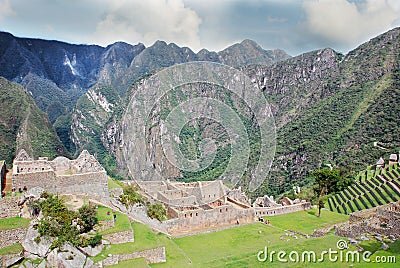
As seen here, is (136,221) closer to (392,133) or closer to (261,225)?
(261,225)

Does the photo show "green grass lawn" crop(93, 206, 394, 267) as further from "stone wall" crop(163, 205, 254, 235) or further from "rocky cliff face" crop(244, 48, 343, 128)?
"rocky cliff face" crop(244, 48, 343, 128)

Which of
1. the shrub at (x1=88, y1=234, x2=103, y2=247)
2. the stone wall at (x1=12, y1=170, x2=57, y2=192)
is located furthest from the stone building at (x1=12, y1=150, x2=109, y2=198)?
the shrub at (x1=88, y1=234, x2=103, y2=247)

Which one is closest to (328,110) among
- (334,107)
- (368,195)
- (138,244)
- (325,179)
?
(334,107)

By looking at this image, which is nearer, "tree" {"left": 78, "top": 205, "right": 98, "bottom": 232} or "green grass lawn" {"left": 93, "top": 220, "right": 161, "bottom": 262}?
"green grass lawn" {"left": 93, "top": 220, "right": 161, "bottom": 262}

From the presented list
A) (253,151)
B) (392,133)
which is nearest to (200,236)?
(392,133)

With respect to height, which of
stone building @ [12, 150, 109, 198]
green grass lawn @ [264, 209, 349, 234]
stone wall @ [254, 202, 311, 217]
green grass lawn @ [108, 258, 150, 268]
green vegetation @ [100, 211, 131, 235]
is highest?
stone building @ [12, 150, 109, 198]
